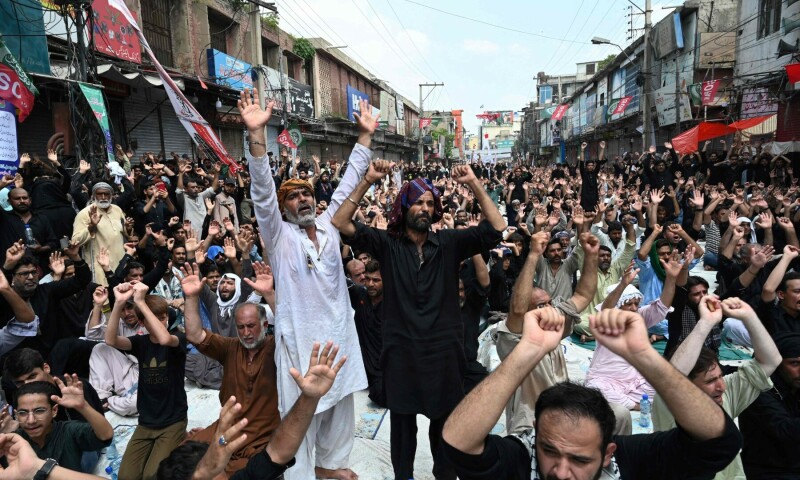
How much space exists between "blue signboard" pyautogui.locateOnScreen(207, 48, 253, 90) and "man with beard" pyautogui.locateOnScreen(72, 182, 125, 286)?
10.0 m

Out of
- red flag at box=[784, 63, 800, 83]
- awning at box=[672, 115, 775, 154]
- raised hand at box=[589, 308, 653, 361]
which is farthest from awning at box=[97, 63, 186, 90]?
awning at box=[672, 115, 775, 154]

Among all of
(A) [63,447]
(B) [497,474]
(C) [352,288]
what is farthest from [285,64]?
(B) [497,474]

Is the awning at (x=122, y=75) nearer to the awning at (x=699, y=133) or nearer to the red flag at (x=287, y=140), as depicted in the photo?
the red flag at (x=287, y=140)

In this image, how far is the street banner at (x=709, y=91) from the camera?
54.3 feet

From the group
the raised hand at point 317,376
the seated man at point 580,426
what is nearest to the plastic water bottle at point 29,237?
the raised hand at point 317,376

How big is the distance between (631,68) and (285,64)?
18.3 m

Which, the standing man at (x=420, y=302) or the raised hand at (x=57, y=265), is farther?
the raised hand at (x=57, y=265)

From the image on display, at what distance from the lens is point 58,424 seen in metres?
3.13

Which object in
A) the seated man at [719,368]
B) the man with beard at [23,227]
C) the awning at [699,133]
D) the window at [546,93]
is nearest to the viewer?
the seated man at [719,368]

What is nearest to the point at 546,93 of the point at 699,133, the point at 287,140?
the point at 699,133

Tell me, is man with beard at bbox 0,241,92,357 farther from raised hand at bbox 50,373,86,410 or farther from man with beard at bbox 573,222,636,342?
man with beard at bbox 573,222,636,342

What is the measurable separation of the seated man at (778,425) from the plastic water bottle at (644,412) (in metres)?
1.69

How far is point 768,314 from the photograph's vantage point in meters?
3.89

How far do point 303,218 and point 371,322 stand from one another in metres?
1.95
